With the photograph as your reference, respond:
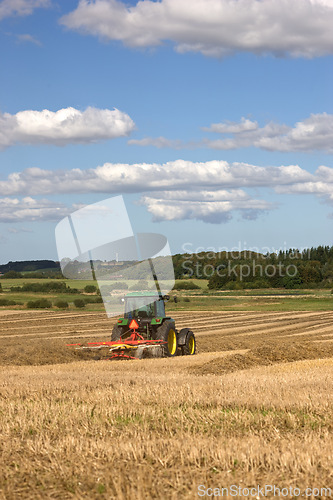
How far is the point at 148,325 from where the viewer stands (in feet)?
63.1

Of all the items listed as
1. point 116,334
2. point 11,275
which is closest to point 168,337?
point 116,334

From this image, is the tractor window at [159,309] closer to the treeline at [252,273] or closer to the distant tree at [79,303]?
the distant tree at [79,303]

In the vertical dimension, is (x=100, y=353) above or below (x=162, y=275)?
below

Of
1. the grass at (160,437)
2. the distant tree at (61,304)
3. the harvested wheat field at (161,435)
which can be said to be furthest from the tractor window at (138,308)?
the distant tree at (61,304)

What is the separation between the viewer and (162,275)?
14.0m

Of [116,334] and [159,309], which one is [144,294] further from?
Result: [116,334]

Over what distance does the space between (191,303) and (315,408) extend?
5841 cm

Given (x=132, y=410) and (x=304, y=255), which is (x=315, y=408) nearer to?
(x=132, y=410)

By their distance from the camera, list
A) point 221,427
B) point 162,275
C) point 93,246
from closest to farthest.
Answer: point 221,427, point 93,246, point 162,275

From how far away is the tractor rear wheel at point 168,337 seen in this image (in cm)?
1856

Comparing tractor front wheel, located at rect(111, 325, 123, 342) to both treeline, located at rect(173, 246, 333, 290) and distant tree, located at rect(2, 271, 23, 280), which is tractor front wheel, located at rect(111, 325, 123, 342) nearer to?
treeline, located at rect(173, 246, 333, 290)

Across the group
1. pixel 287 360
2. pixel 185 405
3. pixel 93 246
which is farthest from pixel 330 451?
pixel 287 360

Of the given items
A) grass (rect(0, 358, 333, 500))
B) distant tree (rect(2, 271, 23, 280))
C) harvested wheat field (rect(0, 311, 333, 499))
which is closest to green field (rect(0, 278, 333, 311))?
distant tree (rect(2, 271, 23, 280))

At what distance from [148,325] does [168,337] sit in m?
0.80
